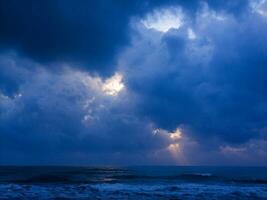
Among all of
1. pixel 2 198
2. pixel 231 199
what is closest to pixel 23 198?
pixel 2 198

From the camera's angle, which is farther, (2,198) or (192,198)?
(192,198)

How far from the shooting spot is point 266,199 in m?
24.1

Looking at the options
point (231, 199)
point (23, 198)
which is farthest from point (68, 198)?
point (231, 199)

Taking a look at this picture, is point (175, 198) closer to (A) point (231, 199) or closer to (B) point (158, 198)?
(B) point (158, 198)

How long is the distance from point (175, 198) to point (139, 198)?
2.84 m

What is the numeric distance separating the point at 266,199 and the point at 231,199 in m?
2.85

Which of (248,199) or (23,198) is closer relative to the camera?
(23,198)

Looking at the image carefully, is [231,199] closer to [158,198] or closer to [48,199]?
[158,198]

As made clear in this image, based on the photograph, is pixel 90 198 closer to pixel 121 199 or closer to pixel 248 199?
pixel 121 199

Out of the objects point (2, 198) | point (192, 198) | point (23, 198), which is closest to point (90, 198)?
point (23, 198)

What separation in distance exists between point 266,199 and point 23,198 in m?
19.1

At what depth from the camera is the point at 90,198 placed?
23.0 m

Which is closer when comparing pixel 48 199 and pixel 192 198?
pixel 48 199

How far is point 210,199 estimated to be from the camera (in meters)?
23.5
